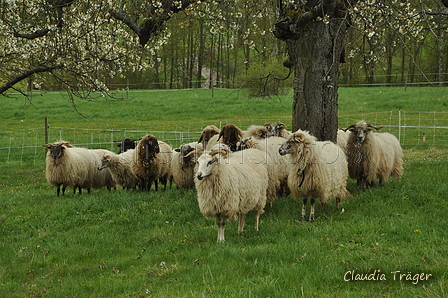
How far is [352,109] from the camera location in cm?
2564

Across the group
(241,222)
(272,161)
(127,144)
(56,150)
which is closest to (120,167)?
(56,150)

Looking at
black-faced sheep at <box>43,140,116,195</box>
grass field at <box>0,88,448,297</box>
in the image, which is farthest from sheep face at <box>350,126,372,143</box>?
black-faced sheep at <box>43,140,116,195</box>

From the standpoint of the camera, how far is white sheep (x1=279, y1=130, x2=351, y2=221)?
297 inches

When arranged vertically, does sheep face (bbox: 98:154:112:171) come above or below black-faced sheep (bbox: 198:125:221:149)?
below

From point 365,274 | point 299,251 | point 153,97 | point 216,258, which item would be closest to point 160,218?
point 216,258

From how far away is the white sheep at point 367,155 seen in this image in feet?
31.0

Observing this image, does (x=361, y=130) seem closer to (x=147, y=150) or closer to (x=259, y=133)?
(x=259, y=133)

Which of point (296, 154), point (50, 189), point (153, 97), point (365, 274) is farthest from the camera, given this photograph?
point (153, 97)

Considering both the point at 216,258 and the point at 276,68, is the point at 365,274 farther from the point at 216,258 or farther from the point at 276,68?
the point at 276,68

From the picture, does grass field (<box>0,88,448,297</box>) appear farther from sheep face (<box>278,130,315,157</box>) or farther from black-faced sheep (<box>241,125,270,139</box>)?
black-faced sheep (<box>241,125,270,139</box>)

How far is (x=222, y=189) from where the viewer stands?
21.0 feet

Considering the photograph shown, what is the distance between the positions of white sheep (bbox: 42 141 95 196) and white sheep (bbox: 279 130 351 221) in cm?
639

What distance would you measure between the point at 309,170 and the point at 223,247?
2.54 m

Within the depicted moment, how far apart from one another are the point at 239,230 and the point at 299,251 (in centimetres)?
151
